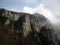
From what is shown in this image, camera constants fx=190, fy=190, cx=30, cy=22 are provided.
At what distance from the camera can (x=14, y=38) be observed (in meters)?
83.8

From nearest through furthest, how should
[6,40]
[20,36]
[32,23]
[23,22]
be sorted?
[6,40]
[20,36]
[23,22]
[32,23]

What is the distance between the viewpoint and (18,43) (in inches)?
3253

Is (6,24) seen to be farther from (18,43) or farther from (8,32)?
(18,43)

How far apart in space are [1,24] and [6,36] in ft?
21.6

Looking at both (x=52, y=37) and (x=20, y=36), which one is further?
(x=52, y=37)

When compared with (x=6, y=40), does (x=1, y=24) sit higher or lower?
higher

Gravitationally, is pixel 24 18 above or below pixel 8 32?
above

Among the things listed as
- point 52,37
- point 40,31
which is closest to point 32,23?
point 40,31

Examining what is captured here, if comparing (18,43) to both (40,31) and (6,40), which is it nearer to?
(6,40)

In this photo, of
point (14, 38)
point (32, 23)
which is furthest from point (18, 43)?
point (32, 23)

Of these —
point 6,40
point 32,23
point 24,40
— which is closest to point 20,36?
point 24,40

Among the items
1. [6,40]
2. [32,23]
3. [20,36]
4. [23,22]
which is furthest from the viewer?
Result: [32,23]

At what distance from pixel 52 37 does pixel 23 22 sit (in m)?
16.3

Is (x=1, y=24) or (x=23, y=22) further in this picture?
(x=23, y=22)
